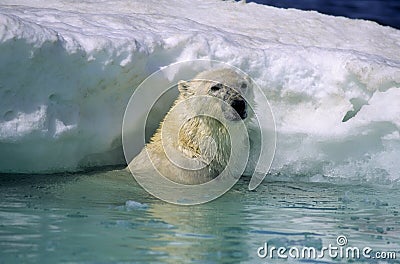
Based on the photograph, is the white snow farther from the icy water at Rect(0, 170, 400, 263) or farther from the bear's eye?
the bear's eye

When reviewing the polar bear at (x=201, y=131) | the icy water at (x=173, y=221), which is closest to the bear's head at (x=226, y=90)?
the polar bear at (x=201, y=131)

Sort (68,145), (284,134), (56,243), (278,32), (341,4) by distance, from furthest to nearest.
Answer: (341,4) → (278,32) → (284,134) → (68,145) → (56,243)

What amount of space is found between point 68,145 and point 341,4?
13785 mm

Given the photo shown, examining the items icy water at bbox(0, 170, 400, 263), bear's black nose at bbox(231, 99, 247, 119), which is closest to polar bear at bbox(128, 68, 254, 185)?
bear's black nose at bbox(231, 99, 247, 119)

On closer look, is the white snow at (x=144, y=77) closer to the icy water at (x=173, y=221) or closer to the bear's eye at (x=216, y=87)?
the icy water at (x=173, y=221)

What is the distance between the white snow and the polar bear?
275mm

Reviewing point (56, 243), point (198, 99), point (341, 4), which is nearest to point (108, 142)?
point (198, 99)

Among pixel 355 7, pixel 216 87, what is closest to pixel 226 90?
pixel 216 87

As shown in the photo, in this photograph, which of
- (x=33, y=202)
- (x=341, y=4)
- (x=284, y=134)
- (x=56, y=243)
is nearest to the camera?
(x=56, y=243)

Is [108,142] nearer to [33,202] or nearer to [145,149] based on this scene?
[145,149]

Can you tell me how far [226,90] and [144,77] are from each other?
56 cm

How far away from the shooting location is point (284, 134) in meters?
5.88

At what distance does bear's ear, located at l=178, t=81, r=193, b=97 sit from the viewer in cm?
562

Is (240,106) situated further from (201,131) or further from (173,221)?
(173,221)
